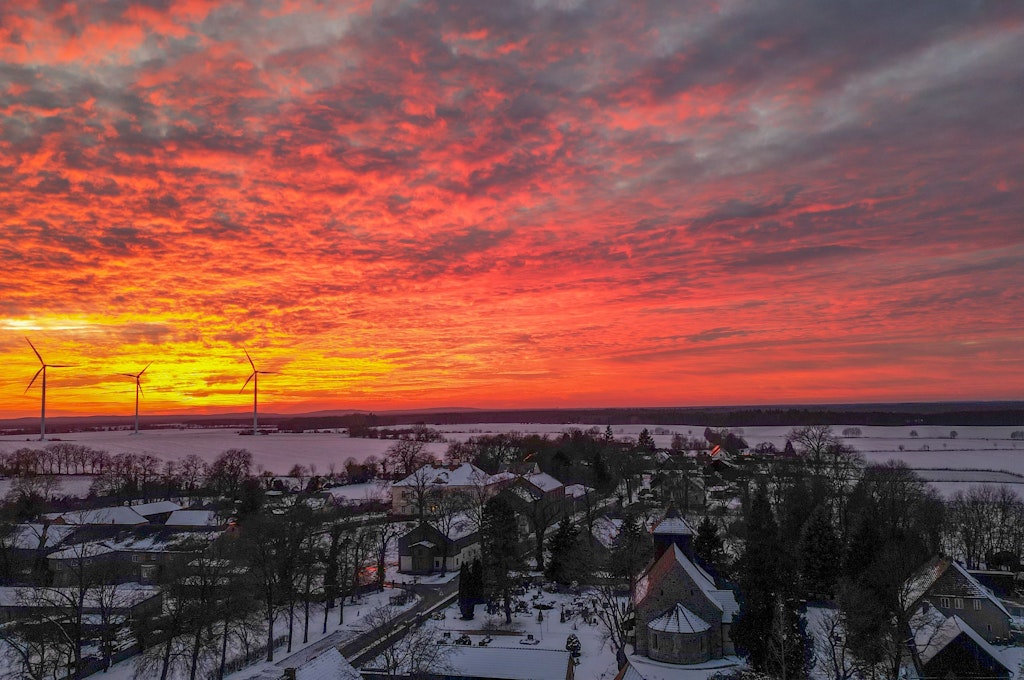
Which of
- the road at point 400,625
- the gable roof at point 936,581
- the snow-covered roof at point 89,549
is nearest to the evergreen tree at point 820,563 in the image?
the gable roof at point 936,581

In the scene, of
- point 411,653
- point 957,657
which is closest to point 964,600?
point 957,657

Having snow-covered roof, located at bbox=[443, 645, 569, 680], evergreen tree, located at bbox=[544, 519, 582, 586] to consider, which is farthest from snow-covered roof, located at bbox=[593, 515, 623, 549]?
snow-covered roof, located at bbox=[443, 645, 569, 680]

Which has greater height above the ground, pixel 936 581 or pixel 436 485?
pixel 436 485

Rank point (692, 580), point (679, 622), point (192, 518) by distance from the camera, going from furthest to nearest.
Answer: point (192, 518) < point (692, 580) < point (679, 622)

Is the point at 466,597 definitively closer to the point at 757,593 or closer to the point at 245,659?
the point at 245,659

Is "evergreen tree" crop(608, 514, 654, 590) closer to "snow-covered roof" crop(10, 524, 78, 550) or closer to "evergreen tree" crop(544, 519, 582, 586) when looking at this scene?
"evergreen tree" crop(544, 519, 582, 586)
